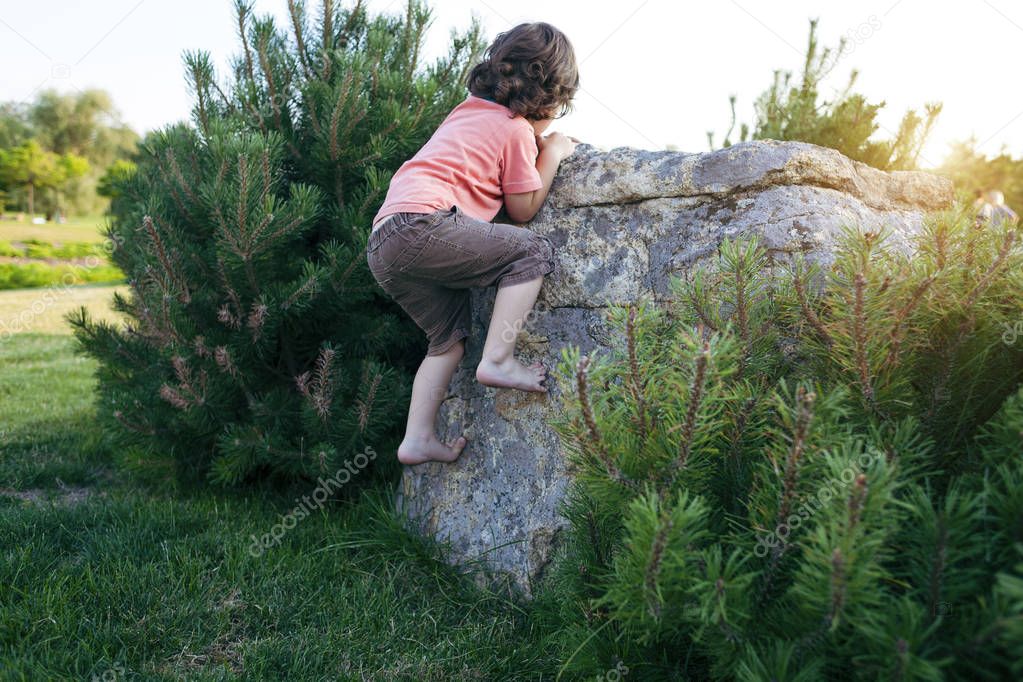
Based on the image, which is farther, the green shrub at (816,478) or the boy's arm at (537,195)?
the boy's arm at (537,195)

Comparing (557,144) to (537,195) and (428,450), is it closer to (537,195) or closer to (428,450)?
(537,195)

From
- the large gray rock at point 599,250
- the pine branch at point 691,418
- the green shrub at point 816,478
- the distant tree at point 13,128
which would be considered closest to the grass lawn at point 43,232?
the distant tree at point 13,128

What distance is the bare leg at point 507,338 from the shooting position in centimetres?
271

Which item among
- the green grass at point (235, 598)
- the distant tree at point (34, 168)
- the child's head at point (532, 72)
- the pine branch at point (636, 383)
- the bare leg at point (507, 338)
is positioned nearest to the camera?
the pine branch at point (636, 383)

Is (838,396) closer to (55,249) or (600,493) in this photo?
(600,493)

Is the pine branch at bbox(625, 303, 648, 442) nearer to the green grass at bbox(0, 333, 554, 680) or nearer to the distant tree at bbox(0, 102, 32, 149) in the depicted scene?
the green grass at bbox(0, 333, 554, 680)

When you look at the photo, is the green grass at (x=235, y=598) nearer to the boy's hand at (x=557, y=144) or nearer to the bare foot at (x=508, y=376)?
the bare foot at (x=508, y=376)

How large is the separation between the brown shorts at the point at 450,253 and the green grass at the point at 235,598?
106 cm

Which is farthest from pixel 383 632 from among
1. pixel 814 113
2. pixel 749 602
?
pixel 814 113

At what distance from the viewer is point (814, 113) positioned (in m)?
4.29

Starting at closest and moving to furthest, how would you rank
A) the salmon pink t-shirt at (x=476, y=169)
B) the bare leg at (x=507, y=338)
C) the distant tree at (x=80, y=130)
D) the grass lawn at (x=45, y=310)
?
the bare leg at (x=507, y=338) < the salmon pink t-shirt at (x=476, y=169) < the grass lawn at (x=45, y=310) < the distant tree at (x=80, y=130)

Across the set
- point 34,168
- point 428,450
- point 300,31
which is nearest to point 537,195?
point 428,450

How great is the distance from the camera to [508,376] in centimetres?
271

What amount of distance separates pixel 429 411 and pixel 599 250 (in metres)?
0.98
